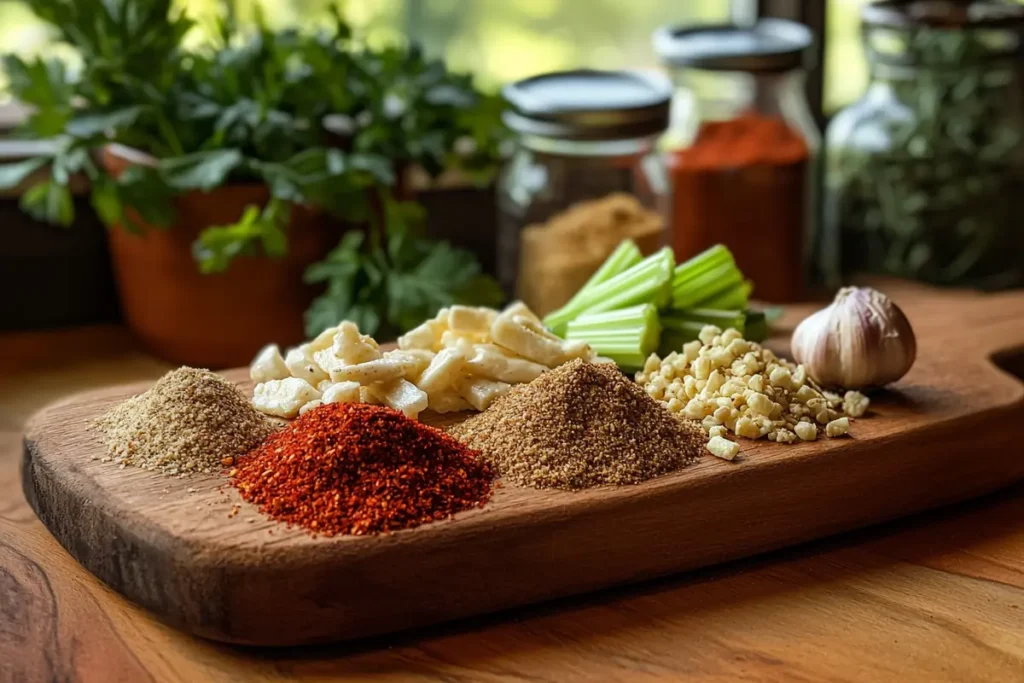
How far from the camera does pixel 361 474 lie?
1.10 metres

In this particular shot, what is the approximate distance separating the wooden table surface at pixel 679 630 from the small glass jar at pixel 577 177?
582mm

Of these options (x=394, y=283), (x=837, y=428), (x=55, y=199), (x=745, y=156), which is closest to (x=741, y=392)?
(x=837, y=428)

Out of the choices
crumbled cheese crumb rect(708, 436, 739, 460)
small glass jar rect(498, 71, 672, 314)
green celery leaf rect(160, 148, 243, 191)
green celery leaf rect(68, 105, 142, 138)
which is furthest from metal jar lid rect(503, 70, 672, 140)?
crumbled cheese crumb rect(708, 436, 739, 460)

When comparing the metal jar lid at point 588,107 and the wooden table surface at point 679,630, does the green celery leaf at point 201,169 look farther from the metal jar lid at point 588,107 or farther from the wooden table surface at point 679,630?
the wooden table surface at point 679,630

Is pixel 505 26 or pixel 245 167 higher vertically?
pixel 505 26

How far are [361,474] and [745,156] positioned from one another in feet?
2.97

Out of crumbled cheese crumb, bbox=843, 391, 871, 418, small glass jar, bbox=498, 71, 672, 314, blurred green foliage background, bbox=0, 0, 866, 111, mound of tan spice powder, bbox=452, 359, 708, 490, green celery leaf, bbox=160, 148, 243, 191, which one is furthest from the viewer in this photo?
blurred green foliage background, bbox=0, 0, 866, 111

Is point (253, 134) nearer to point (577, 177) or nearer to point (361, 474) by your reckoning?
point (577, 177)

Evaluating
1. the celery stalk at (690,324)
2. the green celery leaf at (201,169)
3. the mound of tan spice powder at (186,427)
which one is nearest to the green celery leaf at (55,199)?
the green celery leaf at (201,169)

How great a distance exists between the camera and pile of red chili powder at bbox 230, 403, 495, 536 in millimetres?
1059

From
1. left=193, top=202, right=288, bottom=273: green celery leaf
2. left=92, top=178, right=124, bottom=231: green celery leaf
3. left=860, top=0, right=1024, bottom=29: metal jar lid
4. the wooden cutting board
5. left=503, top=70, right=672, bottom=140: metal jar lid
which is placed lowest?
the wooden cutting board

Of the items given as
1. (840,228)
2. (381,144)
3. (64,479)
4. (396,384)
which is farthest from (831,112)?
(64,479)

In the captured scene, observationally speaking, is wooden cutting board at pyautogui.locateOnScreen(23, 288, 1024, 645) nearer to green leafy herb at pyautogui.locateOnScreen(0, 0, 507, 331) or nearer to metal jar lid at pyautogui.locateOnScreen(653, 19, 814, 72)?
green leafy herb at pyautogui.locateOnScreen(0, 0, 507, 331)

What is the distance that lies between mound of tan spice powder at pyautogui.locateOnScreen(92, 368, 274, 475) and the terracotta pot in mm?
418
